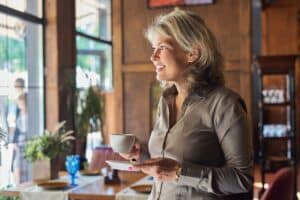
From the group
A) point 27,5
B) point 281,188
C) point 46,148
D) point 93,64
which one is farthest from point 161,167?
point 93,64

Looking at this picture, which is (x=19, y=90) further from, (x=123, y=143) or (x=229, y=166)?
(x=229, y=166)

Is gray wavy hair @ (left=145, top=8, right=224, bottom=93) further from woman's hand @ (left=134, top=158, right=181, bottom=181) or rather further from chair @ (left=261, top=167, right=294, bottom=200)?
chair @ (left=261, top=167, right=294, bottom=200)

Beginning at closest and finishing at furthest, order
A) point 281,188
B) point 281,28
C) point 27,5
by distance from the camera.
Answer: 1. point 281,188
2. point 27,5
3. point 281,28

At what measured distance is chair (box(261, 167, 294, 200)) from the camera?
1905 millimetres

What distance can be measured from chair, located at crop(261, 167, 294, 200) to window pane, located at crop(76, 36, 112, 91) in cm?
365

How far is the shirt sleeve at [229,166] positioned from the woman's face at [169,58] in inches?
8.3

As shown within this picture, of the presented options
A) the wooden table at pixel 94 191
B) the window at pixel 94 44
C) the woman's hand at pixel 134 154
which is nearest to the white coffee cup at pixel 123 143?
the woman's hand at pixel 134 154

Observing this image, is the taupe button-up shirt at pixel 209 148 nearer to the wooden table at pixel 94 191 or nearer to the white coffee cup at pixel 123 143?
the white coffee cup at pixel 123 143

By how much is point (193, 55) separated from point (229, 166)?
1.21 feet

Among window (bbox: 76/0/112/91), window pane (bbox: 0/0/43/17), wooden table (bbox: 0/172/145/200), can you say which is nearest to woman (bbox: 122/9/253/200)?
wooden table (bbox: 0/172/145/200)

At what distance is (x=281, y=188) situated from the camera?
1.92 meters

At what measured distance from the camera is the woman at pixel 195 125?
4.61 ft

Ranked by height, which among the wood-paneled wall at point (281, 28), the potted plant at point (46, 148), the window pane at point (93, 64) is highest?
the wood-paneled wall at point (281, 28)

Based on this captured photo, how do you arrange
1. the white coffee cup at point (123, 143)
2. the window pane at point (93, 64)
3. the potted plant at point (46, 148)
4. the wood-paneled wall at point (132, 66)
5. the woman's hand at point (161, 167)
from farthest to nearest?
the wood-paneled wall at point (132, 66) < the window pane at point (93, 64) < the potted plant at point (46, 148) < the white coffee cup at point (123, 143) < the woman's hand at point (161, 167)
